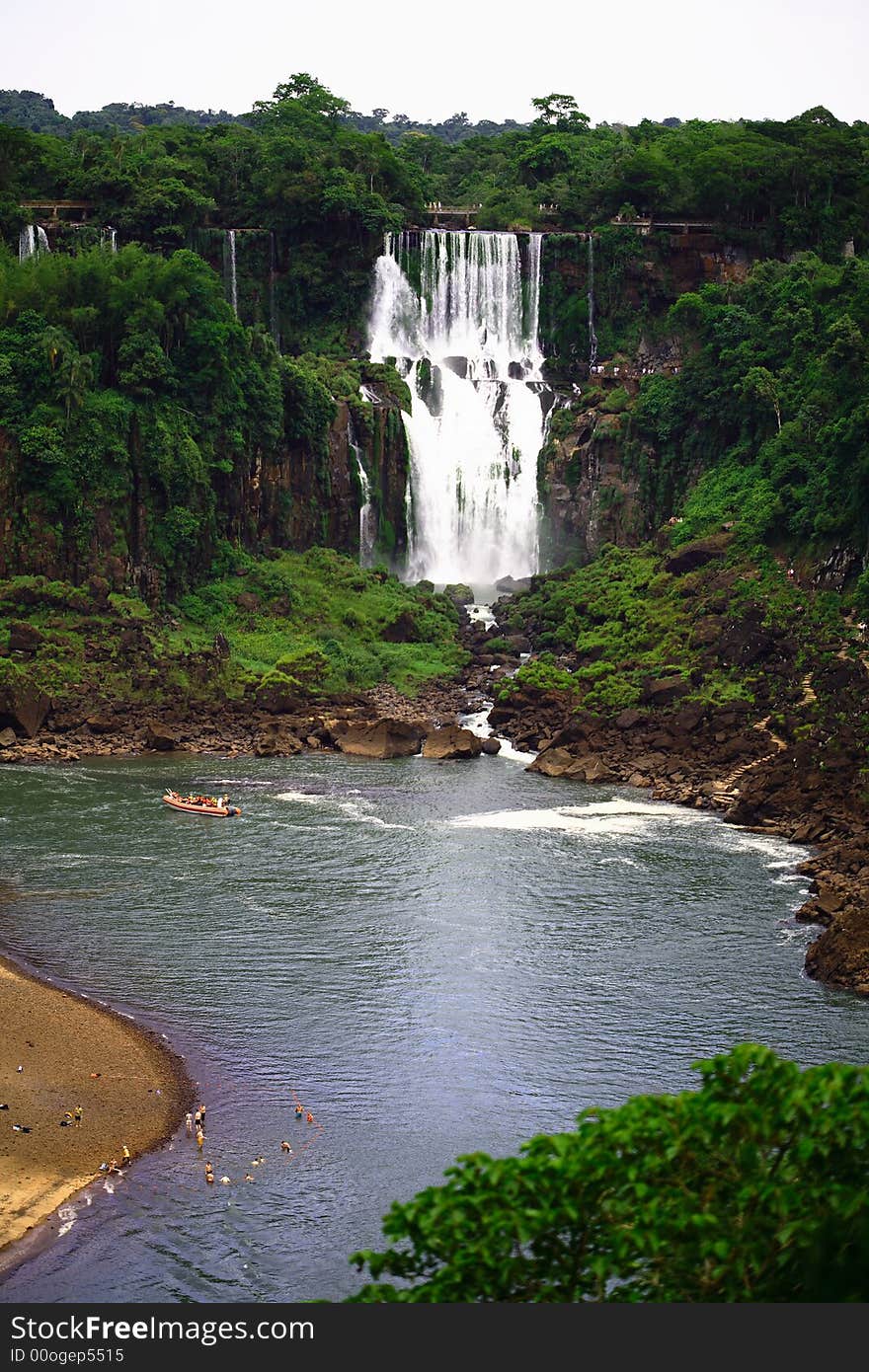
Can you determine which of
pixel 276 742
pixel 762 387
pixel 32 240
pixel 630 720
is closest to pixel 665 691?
pixel 630 720

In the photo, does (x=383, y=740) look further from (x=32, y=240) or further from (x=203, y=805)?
(x=32, y=240)

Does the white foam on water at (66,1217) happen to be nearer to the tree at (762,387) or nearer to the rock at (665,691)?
the rock at (665,691)

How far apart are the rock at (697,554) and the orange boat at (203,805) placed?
29.8 m

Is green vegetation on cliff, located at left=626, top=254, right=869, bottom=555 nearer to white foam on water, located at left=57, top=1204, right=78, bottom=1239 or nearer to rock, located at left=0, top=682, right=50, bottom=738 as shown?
rock, located at left=0, top=682, right=50, bottom=738

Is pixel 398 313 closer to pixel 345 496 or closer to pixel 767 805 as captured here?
pixel 345 496

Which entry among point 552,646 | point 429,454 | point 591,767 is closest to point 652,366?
point 429,454

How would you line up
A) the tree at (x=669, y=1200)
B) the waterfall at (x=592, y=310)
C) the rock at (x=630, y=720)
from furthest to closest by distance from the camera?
1. the waterfall at (x=592, y=310)
2. the rock at (x=630, y=720)
3. the tree at (x=669, y=1200)

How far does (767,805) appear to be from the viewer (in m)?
58.7

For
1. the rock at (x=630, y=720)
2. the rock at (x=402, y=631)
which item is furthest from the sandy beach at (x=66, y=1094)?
the rock at (x=402, y=631)

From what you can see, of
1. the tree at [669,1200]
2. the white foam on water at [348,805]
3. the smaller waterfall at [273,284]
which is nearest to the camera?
the tree at [669,1200]

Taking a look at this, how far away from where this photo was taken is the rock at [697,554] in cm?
8231

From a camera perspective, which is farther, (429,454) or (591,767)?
(429,454)

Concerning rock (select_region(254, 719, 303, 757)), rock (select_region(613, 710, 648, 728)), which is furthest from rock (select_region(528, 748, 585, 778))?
rock (select_region(254, 719, 303, 757))

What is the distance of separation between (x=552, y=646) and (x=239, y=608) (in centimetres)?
1409
